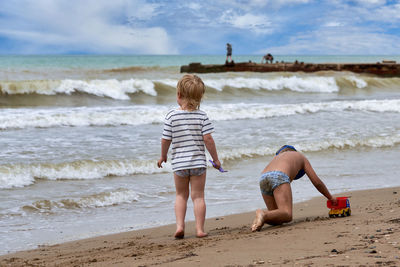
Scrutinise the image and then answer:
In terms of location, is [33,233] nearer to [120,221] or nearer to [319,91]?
[120,221]

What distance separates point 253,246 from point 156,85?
1870 centimetres

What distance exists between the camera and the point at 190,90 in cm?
388

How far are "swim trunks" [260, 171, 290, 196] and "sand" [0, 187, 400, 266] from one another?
0.32 meters

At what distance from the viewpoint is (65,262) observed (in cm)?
333

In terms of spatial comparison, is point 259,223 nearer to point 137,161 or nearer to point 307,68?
point 137,161

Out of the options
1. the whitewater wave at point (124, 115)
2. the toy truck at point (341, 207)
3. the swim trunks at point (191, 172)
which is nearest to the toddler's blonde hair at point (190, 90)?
the swim trunks at point (191, 172)

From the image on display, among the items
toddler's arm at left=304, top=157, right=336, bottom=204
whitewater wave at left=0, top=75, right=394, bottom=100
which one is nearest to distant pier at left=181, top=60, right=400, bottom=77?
A: whitewater wave at left=0, top=75, right=394, bottom=100

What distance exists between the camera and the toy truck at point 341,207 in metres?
4.15

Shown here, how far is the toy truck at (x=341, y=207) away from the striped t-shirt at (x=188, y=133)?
1.20 m

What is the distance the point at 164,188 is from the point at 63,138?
4.20m

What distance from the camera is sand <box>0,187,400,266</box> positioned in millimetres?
2705

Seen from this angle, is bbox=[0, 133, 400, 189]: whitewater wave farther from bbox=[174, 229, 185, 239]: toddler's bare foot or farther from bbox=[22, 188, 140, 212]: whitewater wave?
bbox=[174, 229, 185, 239]: toddler's bare foot

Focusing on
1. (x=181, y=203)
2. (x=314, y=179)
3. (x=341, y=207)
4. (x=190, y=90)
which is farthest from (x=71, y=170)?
(x=341, y=207)

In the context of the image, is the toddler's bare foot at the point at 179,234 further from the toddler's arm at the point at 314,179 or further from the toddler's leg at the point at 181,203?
the toddler's arm at the point at 314,179
